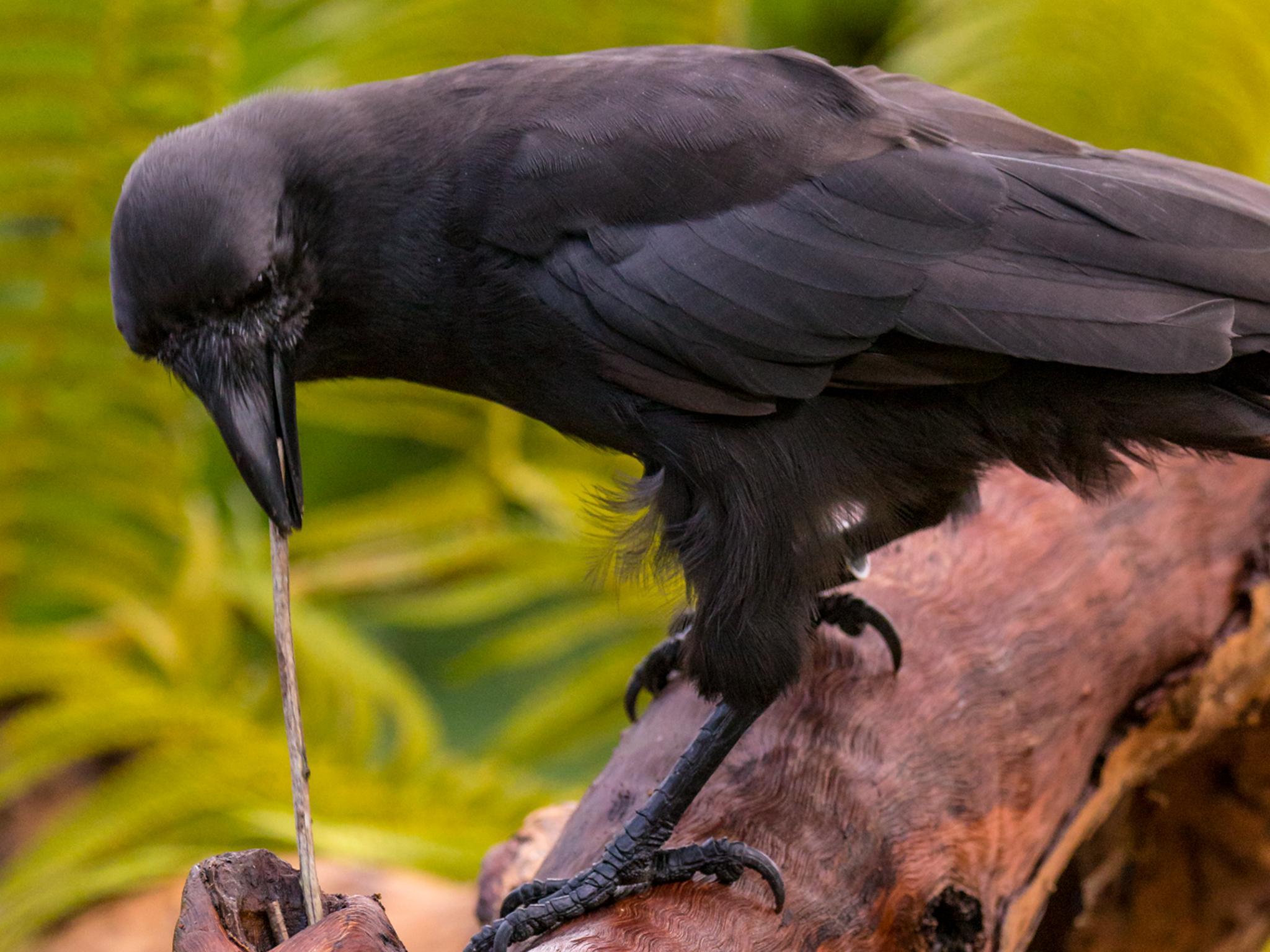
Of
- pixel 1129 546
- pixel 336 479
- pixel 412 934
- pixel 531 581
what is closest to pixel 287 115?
pixel 1129 546

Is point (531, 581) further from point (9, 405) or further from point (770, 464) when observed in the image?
point (770, 464)

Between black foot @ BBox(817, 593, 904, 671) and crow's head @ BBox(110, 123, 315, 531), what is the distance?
75 cm

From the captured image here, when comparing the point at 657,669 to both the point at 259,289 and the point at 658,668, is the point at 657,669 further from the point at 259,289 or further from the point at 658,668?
the point at 259,289

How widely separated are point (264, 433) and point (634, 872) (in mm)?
666

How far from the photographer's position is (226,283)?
4.76 ft

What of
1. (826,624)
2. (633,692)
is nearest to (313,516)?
(633,692)

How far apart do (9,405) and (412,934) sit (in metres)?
1.56

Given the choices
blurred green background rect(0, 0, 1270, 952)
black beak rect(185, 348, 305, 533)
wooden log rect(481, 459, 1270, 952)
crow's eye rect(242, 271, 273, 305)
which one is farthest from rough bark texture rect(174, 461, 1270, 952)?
blurred green background rect(0, 0, 1270, 952)

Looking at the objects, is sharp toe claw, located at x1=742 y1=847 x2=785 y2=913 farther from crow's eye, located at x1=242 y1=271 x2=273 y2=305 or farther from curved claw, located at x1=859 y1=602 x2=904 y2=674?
crow's eye, located at x1=242 y1=271 x2=273 y2=305

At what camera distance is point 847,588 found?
197 centimetres

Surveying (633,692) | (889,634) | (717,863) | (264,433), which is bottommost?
(633,692)

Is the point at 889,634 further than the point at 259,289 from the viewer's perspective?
Yes

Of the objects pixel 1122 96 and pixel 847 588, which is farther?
pixel 1122 96

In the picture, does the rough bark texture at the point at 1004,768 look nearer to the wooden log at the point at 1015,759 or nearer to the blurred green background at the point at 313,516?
the wooden log at the point at 1015,759
